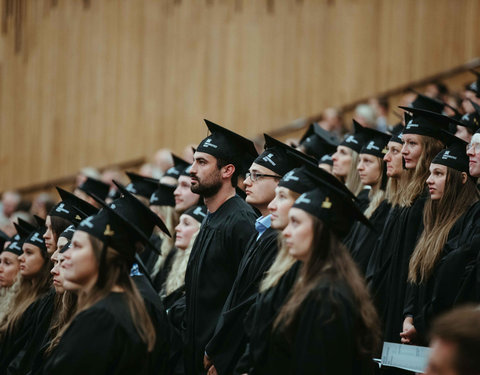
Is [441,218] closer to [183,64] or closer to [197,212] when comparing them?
[197,212]

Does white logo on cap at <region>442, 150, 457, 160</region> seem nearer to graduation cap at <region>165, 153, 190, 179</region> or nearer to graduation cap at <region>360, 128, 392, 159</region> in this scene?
graduation cap at <region>360, 128, 392, 159</region>

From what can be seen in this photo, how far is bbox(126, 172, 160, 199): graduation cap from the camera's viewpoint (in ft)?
23.3

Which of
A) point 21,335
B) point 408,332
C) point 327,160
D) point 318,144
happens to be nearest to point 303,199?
point 408,332

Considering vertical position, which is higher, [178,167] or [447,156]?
[447,156]

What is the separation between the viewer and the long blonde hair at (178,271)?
576 cm

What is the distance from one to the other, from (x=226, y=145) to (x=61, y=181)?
8621mm

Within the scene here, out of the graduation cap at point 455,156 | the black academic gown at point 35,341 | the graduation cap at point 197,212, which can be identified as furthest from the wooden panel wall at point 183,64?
the black academic gown at point 35,341

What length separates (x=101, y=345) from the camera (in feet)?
11.1

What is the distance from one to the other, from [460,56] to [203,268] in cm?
582

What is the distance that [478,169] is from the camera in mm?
4391

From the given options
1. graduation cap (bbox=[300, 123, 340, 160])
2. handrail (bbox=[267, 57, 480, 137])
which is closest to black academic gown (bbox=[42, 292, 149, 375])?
graduation cap (bbox=[300, 123, 340, 160])

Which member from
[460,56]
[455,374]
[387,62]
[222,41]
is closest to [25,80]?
[222,41]

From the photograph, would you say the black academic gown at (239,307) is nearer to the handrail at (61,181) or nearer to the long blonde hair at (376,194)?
the long blonde hair at (376,194)

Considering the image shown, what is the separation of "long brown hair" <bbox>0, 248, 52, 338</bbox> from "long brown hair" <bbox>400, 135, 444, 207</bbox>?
96.7 inches
